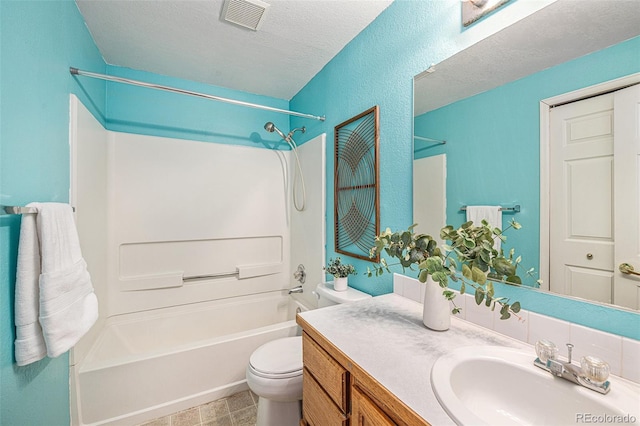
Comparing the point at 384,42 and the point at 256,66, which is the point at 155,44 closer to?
the point at 256,66

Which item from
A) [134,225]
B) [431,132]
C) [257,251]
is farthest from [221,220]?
[431,132]

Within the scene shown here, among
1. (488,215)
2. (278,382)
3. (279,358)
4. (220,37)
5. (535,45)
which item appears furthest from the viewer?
(220,37)

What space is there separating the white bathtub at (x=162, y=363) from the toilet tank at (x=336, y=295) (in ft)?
1.53

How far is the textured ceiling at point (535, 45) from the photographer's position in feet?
2.31

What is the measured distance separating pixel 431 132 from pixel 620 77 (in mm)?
585

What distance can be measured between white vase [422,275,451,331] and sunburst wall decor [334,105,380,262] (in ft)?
1.69

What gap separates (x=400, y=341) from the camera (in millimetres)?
863

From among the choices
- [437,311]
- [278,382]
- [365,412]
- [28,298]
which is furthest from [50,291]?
[437,311]

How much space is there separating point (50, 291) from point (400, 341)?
4.14 feet

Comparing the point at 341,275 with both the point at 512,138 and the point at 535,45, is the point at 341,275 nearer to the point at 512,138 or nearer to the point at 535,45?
the point at 512,138

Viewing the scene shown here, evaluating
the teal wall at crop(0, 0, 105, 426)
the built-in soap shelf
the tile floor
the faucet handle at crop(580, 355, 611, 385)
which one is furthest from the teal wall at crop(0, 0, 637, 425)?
the built-in soap shelf

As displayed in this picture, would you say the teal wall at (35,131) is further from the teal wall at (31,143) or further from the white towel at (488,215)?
the white towel at (488,215)

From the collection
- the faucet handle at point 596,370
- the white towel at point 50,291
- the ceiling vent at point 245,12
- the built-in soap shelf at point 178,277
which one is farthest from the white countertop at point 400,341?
the ceiling vent at point 245,12

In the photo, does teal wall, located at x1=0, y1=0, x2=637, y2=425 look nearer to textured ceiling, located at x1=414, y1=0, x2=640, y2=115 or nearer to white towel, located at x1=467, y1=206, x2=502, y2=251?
textured ceiling, located at x1=414, y1=0, x2=640, y2=115
